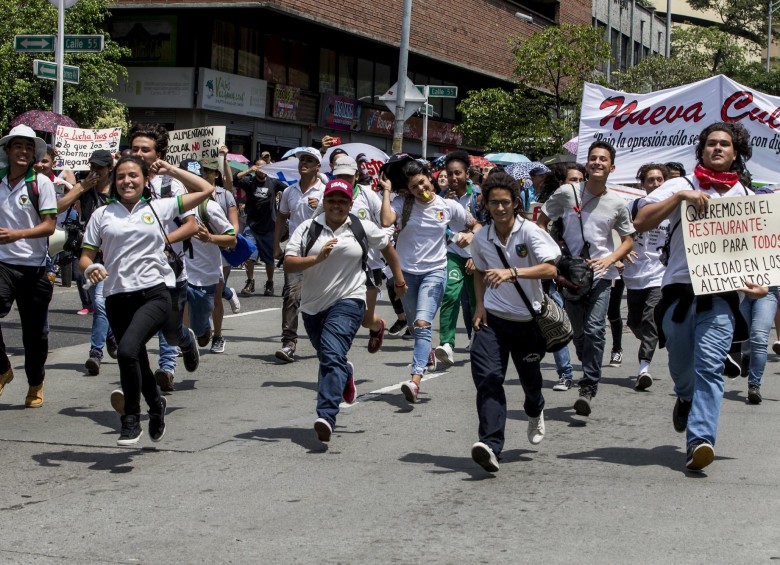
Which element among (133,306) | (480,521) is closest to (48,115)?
(133,306)

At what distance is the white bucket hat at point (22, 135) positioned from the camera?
8.59 m

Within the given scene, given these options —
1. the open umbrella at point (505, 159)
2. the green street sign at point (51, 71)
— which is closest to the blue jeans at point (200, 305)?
the green street sign at point (51, 71)

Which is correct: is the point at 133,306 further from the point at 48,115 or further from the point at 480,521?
the point at 48,115

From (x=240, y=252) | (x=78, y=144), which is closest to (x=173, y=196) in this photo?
(x=240, y=252)

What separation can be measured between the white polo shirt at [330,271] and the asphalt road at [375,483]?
87cm

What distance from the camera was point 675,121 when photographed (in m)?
13.9

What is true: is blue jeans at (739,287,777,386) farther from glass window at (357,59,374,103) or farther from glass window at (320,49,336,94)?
glass window at (357,59,374,103)

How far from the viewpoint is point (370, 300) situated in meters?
10.4

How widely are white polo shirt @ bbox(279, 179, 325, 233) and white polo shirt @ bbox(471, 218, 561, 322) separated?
4703 mm

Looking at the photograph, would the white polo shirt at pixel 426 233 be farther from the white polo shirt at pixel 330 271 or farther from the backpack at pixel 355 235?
the white polo shirt at pixel 330 271

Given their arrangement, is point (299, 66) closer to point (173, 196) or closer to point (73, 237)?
point (73, 237)

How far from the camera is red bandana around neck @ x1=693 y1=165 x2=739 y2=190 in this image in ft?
22.8

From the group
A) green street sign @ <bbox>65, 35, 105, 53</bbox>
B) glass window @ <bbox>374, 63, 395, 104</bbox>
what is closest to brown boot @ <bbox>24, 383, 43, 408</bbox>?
green street sign @ <bbox>65, 35, 105, 53</bbox>

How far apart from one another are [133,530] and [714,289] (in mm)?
3289
